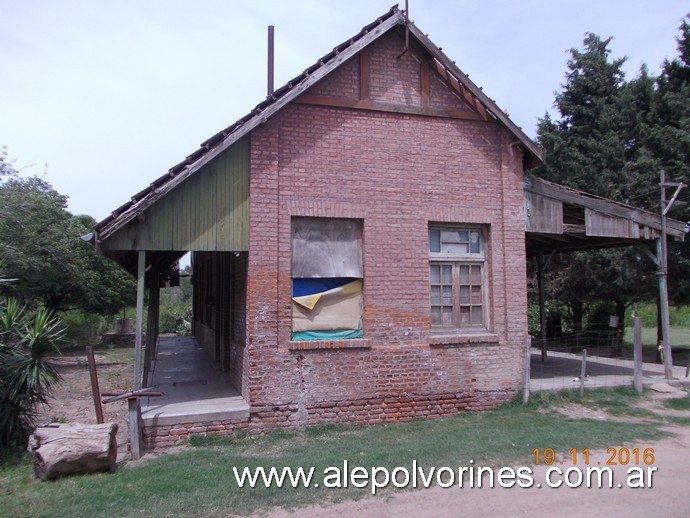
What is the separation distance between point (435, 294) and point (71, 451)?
Answer: 6.12 metres

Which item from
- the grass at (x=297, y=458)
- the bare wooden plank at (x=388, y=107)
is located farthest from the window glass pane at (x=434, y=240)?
the grass at (x=297, y=458)

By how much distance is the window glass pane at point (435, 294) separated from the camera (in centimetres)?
975

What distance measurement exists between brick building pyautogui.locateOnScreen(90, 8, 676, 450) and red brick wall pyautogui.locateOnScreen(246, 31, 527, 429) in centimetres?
3

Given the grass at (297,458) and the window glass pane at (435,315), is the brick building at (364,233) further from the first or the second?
the grass at (297,458)

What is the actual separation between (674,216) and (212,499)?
1588cm

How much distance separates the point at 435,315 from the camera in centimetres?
976

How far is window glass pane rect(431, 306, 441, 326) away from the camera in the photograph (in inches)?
383

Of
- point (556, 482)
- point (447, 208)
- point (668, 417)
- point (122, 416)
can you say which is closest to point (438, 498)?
point (556, 482)

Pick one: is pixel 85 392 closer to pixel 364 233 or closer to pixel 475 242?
pixel 364 233

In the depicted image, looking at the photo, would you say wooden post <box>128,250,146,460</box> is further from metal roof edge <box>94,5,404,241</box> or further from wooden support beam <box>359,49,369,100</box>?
wooden support beam <box>359,49,369,100</box>

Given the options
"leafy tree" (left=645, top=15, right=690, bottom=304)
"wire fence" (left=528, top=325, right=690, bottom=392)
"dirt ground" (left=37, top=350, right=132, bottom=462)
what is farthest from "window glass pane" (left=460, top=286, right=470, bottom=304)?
"leafy tree" (left=645, top=15, right=690, bottom=304)

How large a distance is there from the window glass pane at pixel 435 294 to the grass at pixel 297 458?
204cm

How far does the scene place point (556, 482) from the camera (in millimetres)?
6332

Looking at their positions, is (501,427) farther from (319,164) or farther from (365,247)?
(319,164)
